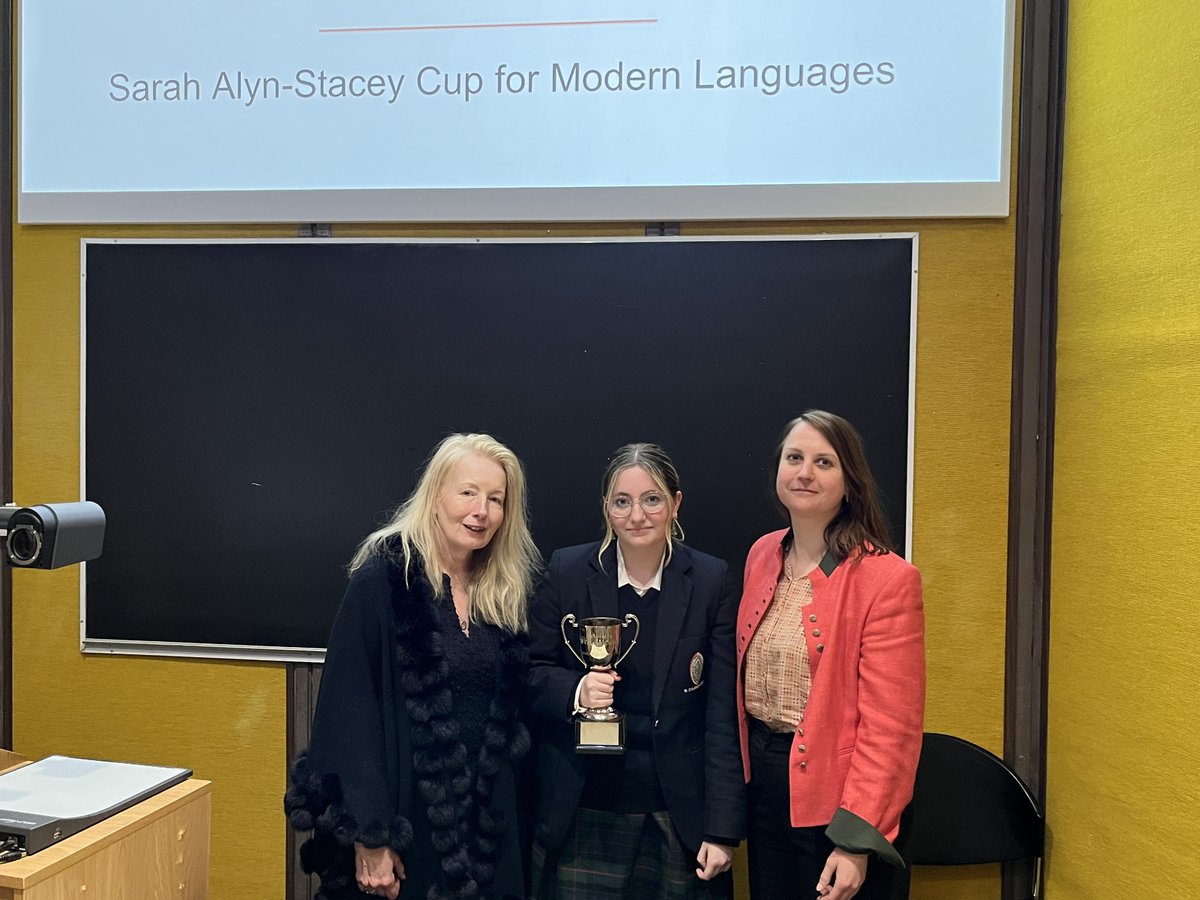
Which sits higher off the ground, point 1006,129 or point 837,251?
point 1006,129

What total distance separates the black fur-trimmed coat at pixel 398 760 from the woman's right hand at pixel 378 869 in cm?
3

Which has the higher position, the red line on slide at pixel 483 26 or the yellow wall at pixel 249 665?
the red line on slide at pixel 483 26

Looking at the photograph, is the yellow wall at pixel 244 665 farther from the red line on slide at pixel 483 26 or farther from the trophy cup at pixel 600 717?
the trophy cup at pixel 600 717

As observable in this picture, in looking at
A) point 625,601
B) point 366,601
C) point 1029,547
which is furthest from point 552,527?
point 1029,547

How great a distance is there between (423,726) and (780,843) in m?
0.88

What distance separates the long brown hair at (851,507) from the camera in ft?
6.77

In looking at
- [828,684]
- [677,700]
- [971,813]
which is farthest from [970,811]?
[677,700]

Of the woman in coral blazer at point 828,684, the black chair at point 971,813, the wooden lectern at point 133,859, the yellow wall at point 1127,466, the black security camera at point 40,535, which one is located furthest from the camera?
the black chair at point 971,813

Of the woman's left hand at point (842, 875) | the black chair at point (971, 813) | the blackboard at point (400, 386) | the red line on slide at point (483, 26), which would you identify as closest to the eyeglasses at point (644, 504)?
the blackboard at point (400, 386)

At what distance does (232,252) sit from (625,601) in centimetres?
161

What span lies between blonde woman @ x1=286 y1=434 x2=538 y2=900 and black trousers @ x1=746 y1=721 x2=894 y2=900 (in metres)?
0.58

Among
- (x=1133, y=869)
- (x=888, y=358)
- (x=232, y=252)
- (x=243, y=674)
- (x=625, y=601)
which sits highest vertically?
(x=232, y=252)

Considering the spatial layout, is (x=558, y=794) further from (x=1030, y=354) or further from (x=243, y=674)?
(x=1030, y=354)

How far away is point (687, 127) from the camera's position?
2.56 m
